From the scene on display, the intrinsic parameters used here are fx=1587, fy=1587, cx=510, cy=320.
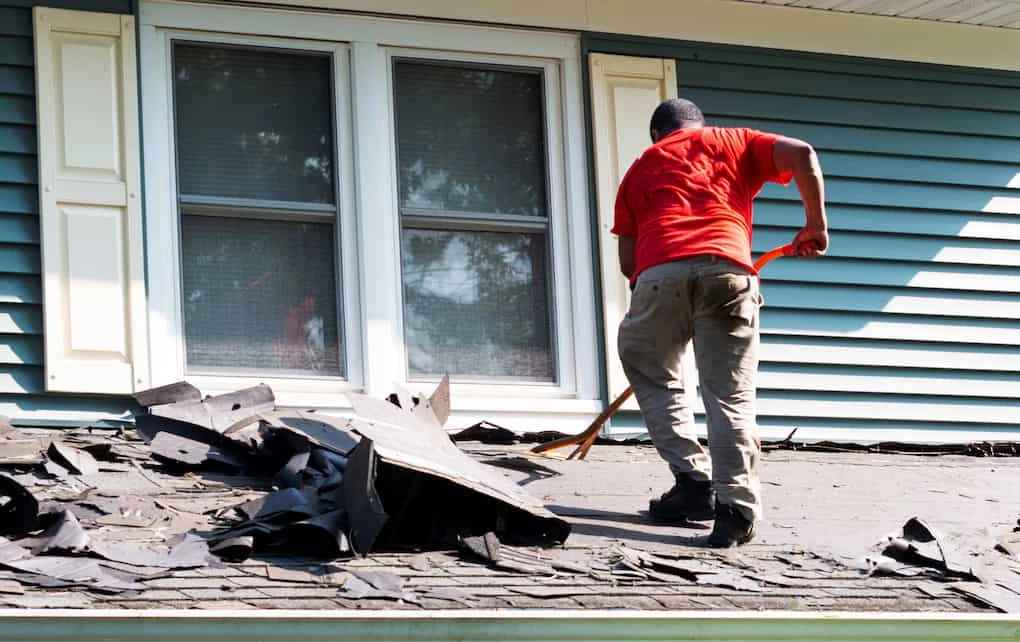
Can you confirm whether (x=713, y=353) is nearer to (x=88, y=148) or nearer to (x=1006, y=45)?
(x=88, y=148)

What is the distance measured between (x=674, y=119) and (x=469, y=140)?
86.6 inches

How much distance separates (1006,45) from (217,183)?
4.18m

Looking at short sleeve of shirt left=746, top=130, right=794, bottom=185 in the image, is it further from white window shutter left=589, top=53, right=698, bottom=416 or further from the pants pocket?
white window shutter left=589, top=53, right=698, bottom=416

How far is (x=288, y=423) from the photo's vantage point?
5.50 meters

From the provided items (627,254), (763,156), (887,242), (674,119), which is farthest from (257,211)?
(887,242)

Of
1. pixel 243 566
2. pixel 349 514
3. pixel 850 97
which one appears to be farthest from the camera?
pixel 850 97

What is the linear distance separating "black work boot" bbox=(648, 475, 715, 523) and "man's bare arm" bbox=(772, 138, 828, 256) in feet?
2.76

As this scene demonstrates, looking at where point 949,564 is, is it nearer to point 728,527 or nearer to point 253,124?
point 728,527

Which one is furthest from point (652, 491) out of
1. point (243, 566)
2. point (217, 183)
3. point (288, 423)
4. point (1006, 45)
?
point (1006, 45)

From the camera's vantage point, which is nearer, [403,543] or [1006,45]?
[403,543]

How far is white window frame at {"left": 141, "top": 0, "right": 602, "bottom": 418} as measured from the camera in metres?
6.76

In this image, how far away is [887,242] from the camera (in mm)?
7914

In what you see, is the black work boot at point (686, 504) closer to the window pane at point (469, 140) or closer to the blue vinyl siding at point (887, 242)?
the blue vinyl siding at point (887, 242)

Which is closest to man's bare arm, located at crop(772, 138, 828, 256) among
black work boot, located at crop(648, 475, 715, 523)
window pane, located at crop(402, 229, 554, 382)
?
black work boot, located at crop(648, 475, 715, 523)
